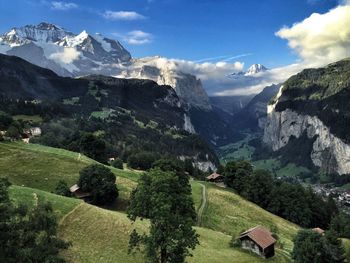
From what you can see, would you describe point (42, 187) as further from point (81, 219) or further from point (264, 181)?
point (264, 181)

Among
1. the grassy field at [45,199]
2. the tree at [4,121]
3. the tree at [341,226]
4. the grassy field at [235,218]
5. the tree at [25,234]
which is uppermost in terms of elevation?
the tree at [4,121]

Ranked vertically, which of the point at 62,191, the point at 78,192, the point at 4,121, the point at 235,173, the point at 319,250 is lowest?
the point at 235,173

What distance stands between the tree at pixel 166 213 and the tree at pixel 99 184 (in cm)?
5274

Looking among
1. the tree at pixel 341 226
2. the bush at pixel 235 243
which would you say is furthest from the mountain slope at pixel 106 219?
the tree at pixel 341 226

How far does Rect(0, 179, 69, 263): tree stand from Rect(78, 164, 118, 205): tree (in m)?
52.2

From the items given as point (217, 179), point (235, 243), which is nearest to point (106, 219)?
point (235, 243)

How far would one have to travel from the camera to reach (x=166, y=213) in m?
49.3

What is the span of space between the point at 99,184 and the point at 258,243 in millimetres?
41288

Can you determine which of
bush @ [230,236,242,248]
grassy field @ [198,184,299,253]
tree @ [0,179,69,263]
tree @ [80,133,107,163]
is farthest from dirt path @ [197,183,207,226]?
tree @ [0,179,69,263]

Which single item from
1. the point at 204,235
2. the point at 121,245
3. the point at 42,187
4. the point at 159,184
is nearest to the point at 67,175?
the point at 42,187

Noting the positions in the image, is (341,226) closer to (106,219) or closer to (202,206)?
(202,206)

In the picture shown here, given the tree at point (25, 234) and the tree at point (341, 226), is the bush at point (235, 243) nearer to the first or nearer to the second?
the tree at point (25, 234)

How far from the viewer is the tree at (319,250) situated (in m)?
76.4

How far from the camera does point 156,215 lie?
163 feet
